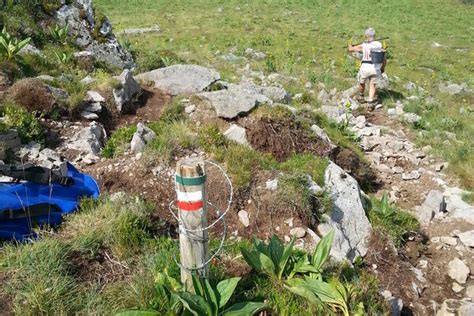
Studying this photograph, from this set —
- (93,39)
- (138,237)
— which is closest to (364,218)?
(138,237)

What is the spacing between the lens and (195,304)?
3.55 m

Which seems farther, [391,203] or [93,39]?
[93,39]

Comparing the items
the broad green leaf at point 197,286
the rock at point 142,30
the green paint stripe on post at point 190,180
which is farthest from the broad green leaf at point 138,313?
the rock at point 142,30

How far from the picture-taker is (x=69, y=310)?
12.5ft

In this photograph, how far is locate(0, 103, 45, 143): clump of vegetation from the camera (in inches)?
267

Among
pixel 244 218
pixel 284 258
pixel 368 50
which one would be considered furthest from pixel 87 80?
pixel 368 50

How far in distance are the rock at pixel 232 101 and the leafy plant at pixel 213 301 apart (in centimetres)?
453

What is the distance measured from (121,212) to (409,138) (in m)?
7.90

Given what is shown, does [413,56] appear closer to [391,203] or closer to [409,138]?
[409,138]

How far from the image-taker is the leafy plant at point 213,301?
3561 millimetres

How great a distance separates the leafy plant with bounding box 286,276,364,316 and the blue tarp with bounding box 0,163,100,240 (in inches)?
108

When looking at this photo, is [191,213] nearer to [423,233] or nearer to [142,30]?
[423,233]

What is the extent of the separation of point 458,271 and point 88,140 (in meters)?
5.97

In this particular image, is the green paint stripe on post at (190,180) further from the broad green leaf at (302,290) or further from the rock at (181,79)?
the rock at (181,79)
